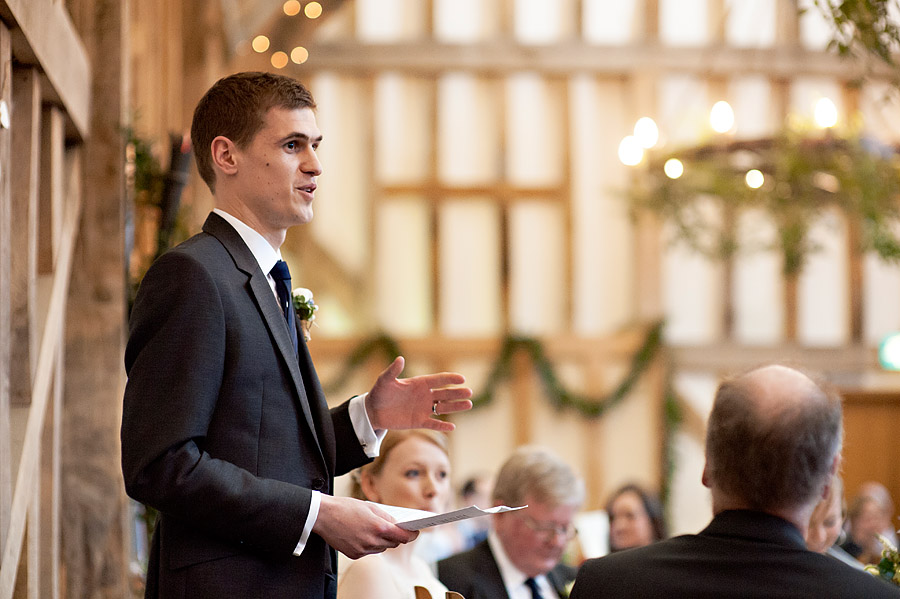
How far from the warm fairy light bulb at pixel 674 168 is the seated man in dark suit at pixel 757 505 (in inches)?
226

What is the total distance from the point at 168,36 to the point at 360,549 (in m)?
5.63

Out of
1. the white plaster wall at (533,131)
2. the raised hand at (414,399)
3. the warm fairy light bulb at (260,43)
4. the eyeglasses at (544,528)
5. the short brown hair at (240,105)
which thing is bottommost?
the eyeglasses at (544,528)

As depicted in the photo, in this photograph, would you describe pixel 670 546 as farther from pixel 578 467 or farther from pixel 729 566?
pixel 578 467

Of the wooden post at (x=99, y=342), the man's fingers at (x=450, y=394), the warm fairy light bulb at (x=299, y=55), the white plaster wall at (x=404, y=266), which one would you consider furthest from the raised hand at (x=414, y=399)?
the white plaster wall at (x=404, y=266)

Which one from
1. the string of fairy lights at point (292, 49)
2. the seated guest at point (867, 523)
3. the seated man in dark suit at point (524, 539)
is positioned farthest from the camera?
the string of fairy lights at point (292, 49)

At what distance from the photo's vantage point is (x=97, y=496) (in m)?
3.81

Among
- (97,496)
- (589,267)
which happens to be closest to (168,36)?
(97,496)

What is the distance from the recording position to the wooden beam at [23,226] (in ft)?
8.96

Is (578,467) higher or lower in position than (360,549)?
lower

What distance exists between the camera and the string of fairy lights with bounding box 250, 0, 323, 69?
8305 mm

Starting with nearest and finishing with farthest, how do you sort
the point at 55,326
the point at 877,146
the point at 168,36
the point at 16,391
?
1. the point at 16,391
2. the point at 55,326
3. the point at 877,146
4. the point at 168,36

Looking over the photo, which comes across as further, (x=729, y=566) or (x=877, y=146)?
(x=877, y=146)

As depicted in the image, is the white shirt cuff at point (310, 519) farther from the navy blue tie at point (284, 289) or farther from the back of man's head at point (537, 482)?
the back of man's head at point (537, 482)

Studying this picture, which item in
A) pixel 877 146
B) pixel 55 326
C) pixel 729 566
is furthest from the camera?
pixel 877 146
